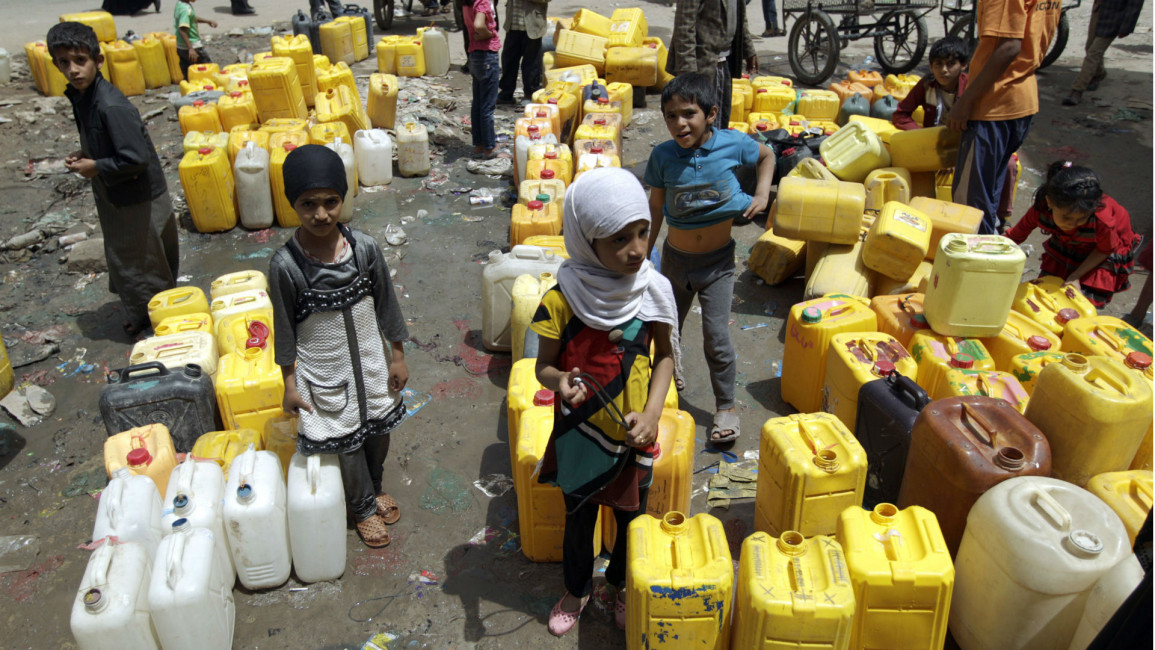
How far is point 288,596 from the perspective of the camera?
2891mm

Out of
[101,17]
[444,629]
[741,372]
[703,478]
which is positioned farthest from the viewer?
[101,17]

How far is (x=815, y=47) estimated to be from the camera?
9.23 metres

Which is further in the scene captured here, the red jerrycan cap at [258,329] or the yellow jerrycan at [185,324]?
the yellow jerrycan at [185,324]

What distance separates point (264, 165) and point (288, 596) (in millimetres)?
3954

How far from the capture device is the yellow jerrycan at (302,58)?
793 cm

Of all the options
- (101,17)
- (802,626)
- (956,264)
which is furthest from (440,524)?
(101,17)

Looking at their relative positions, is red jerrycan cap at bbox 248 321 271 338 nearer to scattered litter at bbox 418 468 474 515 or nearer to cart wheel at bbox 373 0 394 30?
scattered litter at bbox 418 468 474 515

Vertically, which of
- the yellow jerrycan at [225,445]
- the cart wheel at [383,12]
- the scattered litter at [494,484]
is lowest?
the scattered litter at [494,484]

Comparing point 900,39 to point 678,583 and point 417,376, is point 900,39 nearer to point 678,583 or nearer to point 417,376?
point 417,376

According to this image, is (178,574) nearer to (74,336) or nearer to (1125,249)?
(74,336)

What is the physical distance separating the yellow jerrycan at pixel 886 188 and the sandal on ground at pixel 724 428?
7.81 ft

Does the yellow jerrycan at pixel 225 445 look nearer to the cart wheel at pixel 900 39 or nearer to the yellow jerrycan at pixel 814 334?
the yellow jerrycan at pixel 814 334

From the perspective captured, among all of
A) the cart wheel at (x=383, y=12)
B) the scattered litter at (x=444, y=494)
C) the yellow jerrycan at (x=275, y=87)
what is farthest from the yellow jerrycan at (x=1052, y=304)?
the cart wheel at (x=383, y=12)

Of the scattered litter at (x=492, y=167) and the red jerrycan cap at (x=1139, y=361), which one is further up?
the red jerrycan cap at (x=1139, y=361)
